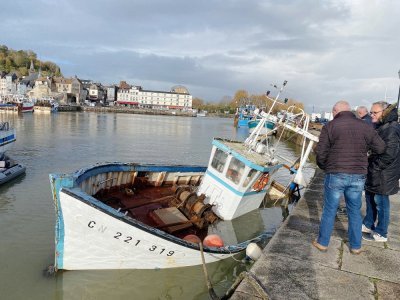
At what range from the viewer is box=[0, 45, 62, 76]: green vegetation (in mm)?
163750

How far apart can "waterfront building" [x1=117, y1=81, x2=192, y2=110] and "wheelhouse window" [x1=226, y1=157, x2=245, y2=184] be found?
157 meters

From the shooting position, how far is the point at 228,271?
27.8 ft

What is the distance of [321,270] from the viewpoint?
4.93 meters

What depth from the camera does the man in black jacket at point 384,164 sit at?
544cm

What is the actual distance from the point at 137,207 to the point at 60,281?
310cm

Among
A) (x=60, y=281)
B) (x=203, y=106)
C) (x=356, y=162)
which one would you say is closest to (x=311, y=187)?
(x=356, y=162)

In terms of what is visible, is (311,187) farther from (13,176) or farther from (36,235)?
(13,176)

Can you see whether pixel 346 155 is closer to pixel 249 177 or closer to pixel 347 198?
pixel 347 198

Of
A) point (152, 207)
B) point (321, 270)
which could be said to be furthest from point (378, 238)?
point (152, 207)

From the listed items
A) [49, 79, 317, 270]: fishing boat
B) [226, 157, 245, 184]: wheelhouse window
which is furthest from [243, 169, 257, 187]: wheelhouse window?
[226, 157, 245, 184]: wheelhouse window

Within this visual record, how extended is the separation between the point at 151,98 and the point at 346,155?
168009 millimetres

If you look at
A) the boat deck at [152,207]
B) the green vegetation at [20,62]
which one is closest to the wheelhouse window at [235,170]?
the boat deck at [152,207]

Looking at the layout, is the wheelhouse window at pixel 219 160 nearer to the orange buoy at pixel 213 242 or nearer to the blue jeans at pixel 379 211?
the orange buoy at pixel 213 242

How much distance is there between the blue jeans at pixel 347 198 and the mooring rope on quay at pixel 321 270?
0.43m
